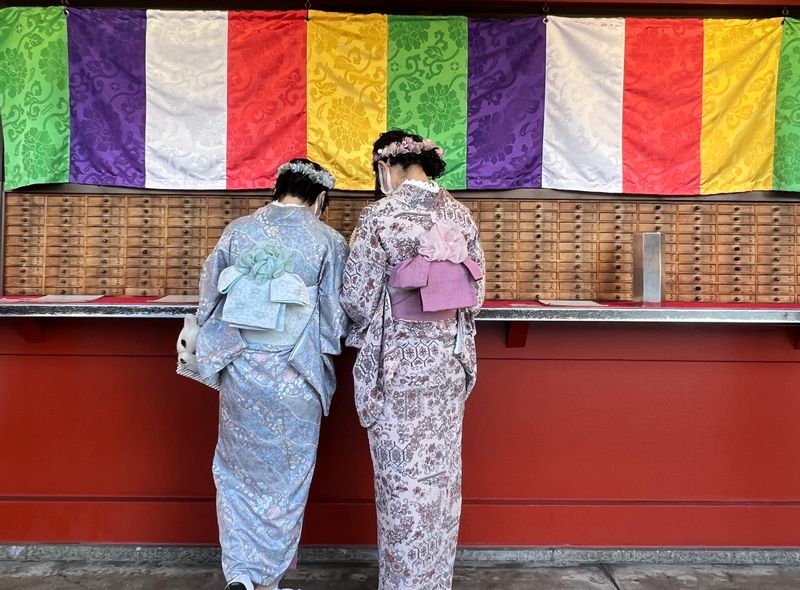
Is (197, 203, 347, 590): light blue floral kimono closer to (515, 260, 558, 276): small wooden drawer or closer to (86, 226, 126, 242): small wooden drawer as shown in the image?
(86, 226, 126, 242): small wooden drawer

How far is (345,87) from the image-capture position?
338 centimetres

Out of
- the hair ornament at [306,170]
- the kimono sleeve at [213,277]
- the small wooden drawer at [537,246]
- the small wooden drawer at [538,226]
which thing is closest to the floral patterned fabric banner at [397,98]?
the small wooden drawer at [538,226]

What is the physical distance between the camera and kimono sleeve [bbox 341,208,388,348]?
8.39 ft

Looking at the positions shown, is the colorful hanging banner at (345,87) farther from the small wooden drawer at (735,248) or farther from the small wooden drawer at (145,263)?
the small wooden drawer at (735,248)

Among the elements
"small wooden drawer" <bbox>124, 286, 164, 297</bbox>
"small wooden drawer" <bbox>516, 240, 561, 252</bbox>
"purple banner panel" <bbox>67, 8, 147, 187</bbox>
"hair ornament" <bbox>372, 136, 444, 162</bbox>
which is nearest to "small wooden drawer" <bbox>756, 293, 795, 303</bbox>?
"small wooden drawer" <bbox>516, 240, 561, 252</bbox>

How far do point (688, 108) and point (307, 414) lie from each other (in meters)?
2.52

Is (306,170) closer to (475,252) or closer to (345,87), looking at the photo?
(475,252)

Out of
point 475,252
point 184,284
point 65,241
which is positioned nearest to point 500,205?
point 475,252

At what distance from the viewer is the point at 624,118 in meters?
3.40

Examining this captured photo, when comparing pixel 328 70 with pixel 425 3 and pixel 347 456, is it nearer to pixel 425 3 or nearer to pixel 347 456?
pixel 425 3

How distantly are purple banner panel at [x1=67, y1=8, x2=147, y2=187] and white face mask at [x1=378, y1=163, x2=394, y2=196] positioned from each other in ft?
4.73

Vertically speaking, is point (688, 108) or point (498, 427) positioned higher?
point (688, 108)

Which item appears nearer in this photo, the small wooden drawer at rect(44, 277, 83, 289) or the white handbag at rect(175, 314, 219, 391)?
the white handbag at rect(175, 314, 219, 391)

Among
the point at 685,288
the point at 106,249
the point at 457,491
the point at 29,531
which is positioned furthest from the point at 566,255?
the point at 29,531
